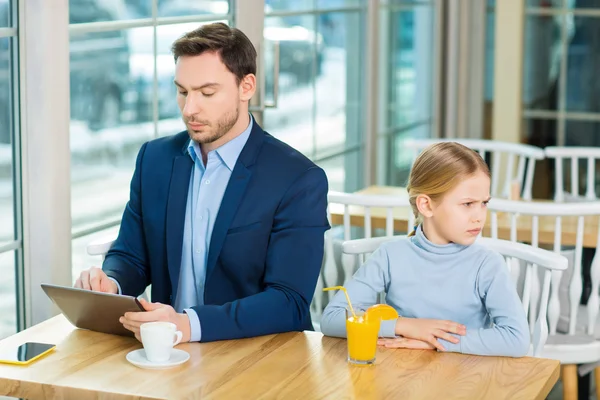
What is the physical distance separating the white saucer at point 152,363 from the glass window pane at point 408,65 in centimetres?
298

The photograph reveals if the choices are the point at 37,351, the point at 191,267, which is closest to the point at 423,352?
the point at 191,267

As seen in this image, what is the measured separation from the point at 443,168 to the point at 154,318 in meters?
0.63

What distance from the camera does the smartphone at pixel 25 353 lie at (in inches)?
67.3

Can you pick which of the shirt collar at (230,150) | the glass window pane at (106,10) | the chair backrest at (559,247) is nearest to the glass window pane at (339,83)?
the glass window pane at (106,10)

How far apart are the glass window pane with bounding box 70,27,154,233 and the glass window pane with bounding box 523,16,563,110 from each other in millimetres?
2591

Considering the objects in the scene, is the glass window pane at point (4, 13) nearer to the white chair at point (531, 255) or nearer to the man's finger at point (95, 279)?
the man's finger at point (95, 279)

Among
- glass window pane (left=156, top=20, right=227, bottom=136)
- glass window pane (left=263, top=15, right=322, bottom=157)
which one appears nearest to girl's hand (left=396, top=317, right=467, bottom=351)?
glass window pane (left=156, top=20, right=227, bottom=136)

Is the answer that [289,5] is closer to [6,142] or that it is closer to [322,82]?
[322,82]

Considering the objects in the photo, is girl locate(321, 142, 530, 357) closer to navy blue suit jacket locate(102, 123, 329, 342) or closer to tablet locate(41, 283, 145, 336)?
navy blue suit jacket locate(102, 123, 329, 342)

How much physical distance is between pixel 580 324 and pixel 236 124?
4.12 ft

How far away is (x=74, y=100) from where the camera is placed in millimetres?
2539

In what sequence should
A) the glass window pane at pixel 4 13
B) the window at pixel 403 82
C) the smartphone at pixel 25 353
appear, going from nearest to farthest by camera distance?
1. the smartphone at pixel 25 353
2. the glass window pane at pixel 4 13
3. the window at pixel 403 82

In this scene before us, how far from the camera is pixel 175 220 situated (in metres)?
2.06

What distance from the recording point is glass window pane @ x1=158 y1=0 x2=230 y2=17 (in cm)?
290
